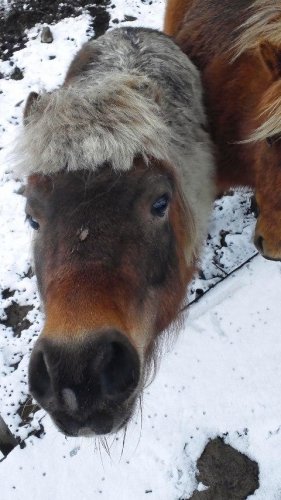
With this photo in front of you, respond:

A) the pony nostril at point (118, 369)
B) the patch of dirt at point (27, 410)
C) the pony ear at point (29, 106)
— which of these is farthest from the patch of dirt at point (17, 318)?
the pony nostril at point (118, 369)

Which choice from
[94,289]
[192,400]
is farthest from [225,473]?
[94,289]

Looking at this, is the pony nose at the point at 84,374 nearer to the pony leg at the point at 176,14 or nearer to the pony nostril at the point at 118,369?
the pony nostril at the point at 118,369

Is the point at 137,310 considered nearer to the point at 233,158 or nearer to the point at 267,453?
the point at 233,158

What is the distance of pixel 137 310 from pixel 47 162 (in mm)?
717

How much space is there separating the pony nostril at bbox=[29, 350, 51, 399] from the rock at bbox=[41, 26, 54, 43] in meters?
5.17

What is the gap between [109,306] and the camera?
5.47ft

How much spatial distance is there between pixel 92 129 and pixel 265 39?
41.8 inches

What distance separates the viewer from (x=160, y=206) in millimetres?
2090

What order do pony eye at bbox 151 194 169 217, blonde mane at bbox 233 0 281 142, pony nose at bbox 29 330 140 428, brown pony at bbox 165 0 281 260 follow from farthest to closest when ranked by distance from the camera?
brown pony at bbox 165 0 281 260
blonde mane at bbox 233 0 281 142
pony eye at bbox 151 194 169 217
pony nose at bbox 29 330 140 428

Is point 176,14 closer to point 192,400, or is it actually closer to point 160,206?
point 160,206

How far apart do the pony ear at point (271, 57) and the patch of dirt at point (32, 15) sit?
400 cm

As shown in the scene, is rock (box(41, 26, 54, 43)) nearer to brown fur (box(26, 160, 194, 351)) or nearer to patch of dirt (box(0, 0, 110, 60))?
patch of dirt (box(0, 0, 110, 60))

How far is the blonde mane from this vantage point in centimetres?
234

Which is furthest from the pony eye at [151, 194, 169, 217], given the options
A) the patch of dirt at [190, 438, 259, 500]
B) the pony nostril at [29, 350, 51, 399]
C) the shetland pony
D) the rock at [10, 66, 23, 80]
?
the rock at [10, 66, 23, 80]
